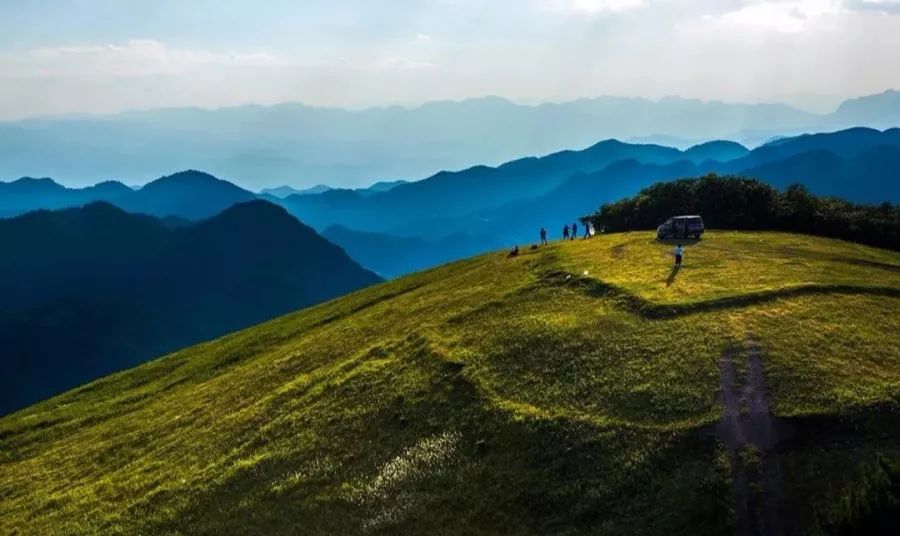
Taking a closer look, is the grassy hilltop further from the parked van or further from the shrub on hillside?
the shrub on hillside

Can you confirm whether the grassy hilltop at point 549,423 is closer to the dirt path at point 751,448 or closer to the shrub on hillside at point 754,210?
the dirt path at point 751,448

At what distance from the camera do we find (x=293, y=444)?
4538 cm

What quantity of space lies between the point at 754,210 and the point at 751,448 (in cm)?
6531

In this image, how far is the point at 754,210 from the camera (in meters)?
91.8

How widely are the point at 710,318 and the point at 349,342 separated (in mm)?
32449

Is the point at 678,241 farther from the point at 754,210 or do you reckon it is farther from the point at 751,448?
the point at 751,448

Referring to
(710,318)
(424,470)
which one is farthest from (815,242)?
(424,470)

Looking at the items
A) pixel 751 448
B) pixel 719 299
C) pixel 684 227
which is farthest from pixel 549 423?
pixel 684 227

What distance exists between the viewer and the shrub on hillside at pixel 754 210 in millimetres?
84062

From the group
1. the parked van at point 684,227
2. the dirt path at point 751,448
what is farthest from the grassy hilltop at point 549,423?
the parked van at point 684,227

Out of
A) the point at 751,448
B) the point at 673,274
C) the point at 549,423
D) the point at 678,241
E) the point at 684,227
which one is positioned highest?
the point at 684,227

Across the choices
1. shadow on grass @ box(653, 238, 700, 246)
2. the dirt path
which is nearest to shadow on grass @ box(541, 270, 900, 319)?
the dirt path

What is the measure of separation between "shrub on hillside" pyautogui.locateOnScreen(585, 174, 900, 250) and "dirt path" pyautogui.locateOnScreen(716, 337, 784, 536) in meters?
52.8

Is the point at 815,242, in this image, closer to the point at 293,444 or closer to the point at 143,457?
the point at 293,444
